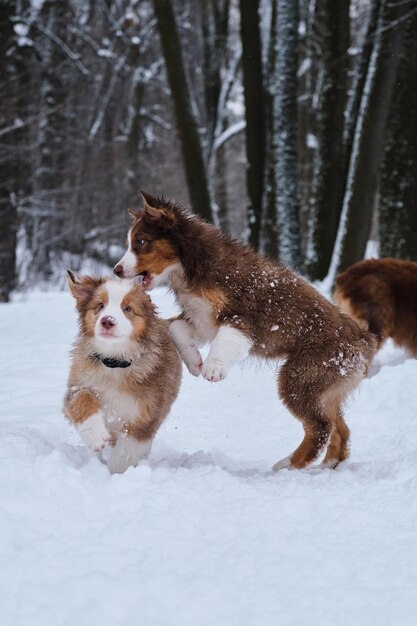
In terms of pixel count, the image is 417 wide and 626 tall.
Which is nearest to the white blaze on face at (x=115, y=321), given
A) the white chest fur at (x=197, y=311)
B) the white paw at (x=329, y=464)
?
the white chest fur at (x=197, y=311)

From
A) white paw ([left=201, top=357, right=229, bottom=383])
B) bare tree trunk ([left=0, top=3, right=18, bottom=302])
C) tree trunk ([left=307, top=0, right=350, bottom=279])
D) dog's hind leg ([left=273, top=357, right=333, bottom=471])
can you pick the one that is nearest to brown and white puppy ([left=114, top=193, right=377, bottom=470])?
dog's hind leg ([left=273, top=357, right=333, bottom=471])

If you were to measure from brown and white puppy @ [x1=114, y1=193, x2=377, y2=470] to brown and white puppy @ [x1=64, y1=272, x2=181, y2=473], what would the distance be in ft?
0.98

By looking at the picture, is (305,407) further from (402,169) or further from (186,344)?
(402,169)

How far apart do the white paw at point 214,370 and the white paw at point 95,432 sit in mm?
738

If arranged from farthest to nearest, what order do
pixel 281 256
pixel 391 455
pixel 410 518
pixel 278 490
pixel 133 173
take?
pixel 133 173 < pixel 281 256 < pixel 391 455 < pixel 278 490 < pixel 410 518

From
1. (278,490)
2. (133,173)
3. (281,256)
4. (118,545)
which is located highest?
(118,545)

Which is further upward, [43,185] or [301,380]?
[301,380]

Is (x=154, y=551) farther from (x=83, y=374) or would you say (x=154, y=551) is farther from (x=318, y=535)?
(x=83, y=374)

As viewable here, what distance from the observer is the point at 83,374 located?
4.89 meters

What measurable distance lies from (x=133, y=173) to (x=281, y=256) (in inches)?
623

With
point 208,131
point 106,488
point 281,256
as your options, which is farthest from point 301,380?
point 208,131

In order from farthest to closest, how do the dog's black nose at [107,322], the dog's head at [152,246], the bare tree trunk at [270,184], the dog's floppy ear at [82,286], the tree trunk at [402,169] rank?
the bare tree trunk at [270,184] < the tree trunk at [402,169] < the dog's head at [152,246] < the dog's floppy ear at [82,286] < the dog's black nose at [107,322]

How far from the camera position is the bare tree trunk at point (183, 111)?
13.5 metres

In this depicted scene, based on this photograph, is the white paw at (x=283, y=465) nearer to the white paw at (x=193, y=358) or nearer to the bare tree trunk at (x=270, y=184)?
the white paw at (x=193, y=358)
